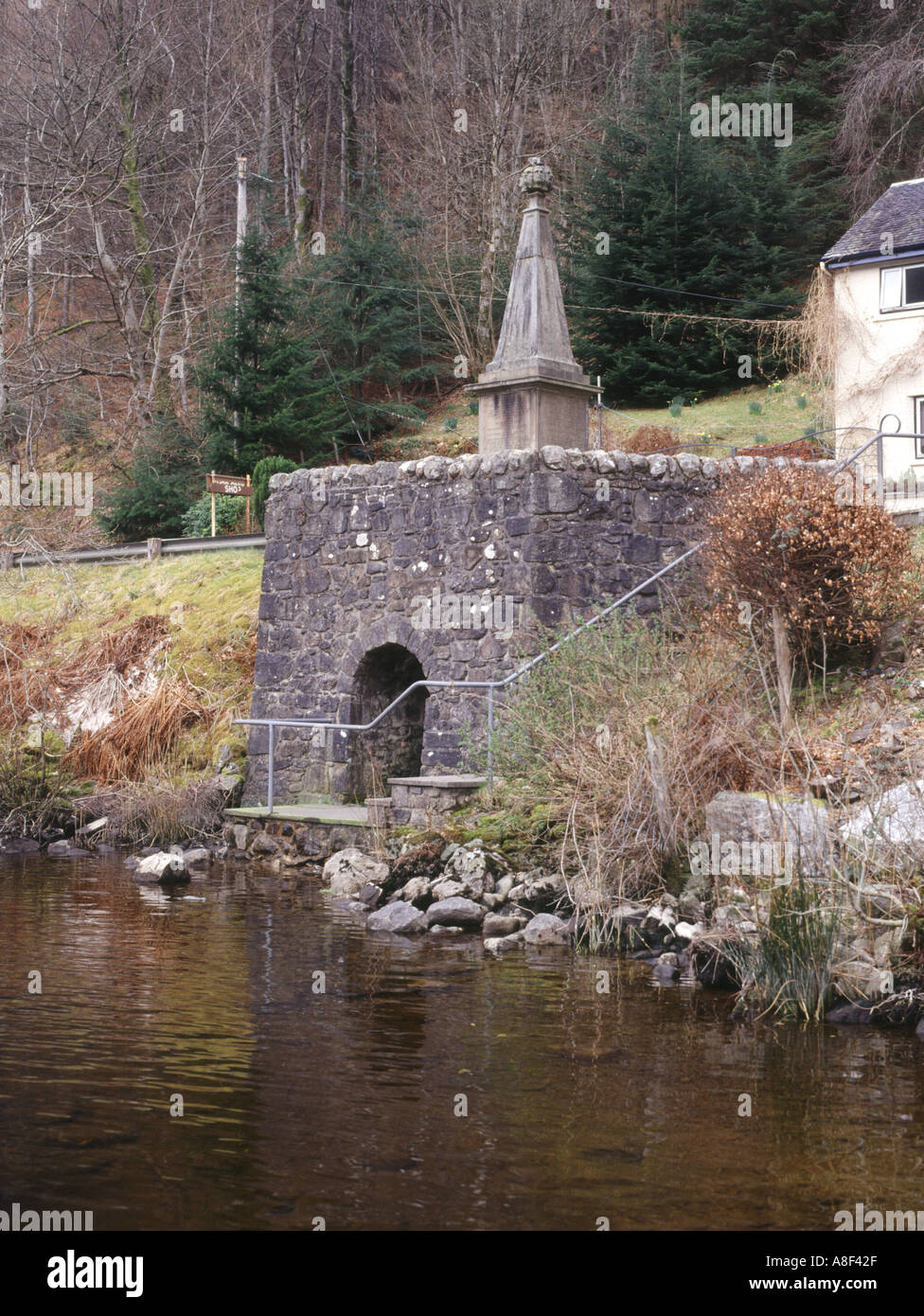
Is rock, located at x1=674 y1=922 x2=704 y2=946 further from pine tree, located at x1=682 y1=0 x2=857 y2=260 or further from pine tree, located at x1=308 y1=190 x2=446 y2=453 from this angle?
pine tree, located at x1=682 y1=0 x2=857 y2=260

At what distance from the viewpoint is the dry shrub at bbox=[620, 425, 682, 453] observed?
80.4 ft

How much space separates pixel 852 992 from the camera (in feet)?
24.9

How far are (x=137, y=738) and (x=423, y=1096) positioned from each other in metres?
10.6

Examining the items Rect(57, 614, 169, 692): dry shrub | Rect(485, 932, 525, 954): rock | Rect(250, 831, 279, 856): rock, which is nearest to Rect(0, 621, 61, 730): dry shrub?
Rect(57, 614, 169, 692): dry shrub

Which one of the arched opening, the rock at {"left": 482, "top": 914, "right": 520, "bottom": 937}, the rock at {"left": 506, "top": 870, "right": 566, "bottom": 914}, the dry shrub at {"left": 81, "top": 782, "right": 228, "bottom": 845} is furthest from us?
the dry shrub at {"left": 81, "top": 782, "right": 228, "bottom": 845}

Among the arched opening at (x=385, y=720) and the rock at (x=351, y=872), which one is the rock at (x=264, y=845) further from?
the rock at (x=351, y=872)

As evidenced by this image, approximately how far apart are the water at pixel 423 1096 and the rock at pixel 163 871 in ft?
9.44

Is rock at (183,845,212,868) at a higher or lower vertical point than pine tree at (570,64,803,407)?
lower

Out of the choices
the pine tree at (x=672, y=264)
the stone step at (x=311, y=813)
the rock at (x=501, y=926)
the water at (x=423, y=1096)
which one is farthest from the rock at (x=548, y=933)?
the pine tree at (x=672, y=264)

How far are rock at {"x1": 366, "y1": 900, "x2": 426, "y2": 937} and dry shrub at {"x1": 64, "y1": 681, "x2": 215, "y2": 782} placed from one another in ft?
20.1

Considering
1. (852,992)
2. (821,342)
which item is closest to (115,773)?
(852,992)

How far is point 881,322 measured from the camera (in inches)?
1010

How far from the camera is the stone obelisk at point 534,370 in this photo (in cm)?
1355

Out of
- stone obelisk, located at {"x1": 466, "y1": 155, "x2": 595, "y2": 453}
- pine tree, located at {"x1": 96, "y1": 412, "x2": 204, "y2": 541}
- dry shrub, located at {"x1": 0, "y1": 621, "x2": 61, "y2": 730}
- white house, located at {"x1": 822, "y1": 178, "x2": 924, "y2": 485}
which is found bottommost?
dry shrub, located at {"x1": 0, "y1": 621, "x2": 61, "y2": 730}
